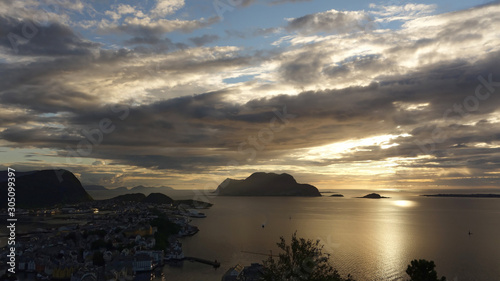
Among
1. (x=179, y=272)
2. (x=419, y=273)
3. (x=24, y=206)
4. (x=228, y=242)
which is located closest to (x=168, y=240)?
(x=228, y=242)

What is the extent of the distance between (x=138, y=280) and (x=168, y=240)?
2501 centimetres

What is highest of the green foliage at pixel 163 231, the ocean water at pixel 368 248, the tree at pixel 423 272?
the tree at pixel 423 272

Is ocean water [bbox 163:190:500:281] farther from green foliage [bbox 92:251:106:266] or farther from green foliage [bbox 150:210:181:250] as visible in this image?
green foliage [bbox 92:251:106:266]

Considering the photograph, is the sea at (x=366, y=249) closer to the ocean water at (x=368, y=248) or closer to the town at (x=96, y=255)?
the ocean water at (x=368, y=248)

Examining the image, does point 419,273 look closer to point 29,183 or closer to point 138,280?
point 138,280

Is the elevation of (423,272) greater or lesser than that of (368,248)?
greater

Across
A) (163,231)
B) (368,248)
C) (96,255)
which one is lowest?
(368,248)

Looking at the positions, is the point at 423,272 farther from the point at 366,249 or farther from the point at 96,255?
the point at 96,255

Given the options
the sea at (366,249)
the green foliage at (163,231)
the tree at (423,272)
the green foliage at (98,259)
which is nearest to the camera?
the tree at (423,272)

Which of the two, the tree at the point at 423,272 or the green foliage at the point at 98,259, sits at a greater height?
the tree at the point at 423,272

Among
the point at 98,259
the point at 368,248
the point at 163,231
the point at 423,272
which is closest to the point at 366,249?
the point at 368,248

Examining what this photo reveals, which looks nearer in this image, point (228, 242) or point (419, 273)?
point (419, 273)

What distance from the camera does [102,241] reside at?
62.5 meters

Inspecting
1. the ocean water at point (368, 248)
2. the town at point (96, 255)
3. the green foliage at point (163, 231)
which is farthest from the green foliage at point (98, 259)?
the green foliage at point (163, 231)
